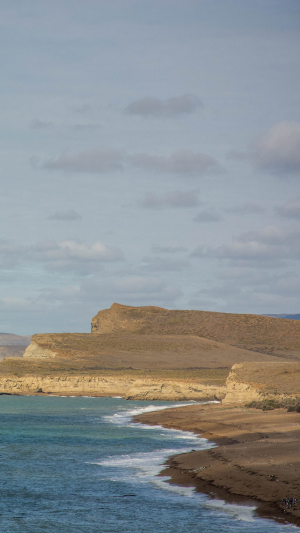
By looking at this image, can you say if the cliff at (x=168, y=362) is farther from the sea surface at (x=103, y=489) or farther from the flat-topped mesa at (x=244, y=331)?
the sea surface at (x=103, y=489)

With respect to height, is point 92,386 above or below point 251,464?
below

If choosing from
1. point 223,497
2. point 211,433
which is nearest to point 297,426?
point 211,433

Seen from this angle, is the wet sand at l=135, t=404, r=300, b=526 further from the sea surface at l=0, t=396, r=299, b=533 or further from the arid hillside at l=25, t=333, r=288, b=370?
the arid hillside at l=25, t=333, r=288, b=370

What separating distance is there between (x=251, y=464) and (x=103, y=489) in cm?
804

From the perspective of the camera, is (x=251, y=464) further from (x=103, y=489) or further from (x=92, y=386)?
(x=92, y=386)

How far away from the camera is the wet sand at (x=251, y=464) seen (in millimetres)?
24297

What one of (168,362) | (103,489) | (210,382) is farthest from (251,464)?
(168,362)

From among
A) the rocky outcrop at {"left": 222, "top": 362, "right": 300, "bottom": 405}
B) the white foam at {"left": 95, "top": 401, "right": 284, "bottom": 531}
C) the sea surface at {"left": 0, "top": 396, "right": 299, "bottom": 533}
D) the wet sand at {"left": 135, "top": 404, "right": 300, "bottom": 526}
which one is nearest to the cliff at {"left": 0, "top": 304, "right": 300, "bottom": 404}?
the rocky outcrop at {"left": 222, "top": 362, "right": 300, "bottom": 405}

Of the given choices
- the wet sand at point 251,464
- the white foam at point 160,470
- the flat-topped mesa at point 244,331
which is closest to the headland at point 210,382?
the wet sand at point 251,464

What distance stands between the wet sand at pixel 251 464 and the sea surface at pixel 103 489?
1.07 m

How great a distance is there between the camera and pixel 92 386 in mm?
120750

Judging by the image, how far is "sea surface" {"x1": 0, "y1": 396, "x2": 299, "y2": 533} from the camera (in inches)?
880

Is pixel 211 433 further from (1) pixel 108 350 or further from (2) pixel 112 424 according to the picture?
(1) pixel 108 350

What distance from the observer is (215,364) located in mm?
154625
